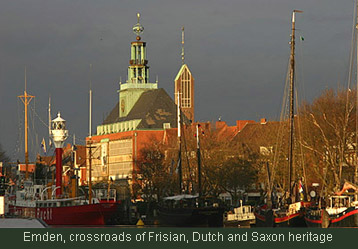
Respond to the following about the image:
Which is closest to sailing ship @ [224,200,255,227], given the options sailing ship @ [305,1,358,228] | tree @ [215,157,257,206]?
sailing ship @ [305,1,358,228]

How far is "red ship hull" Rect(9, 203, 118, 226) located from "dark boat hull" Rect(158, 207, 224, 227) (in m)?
9.69

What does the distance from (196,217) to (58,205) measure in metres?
16.6

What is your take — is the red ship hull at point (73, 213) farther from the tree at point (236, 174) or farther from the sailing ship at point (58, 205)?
the tree at point (236, 174)

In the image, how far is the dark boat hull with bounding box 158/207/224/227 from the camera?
109m

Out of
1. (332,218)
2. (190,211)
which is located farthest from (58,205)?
(332,218)

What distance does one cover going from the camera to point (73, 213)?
4665 inches

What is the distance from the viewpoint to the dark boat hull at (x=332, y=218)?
7869cm

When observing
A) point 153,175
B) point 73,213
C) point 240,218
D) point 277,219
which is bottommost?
point 240,218

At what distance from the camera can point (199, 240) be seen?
203 ft

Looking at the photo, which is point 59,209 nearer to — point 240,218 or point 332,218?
point 240,218

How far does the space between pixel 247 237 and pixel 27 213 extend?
54395mm

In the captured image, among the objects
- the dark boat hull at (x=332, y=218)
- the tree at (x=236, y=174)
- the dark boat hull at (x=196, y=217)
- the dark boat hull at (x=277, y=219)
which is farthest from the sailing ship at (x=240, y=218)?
the tree at (x=236, y=174)

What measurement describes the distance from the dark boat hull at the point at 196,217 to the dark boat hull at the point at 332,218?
22657 millimetres

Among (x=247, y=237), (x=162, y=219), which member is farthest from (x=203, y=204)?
(x=247, y=237)
